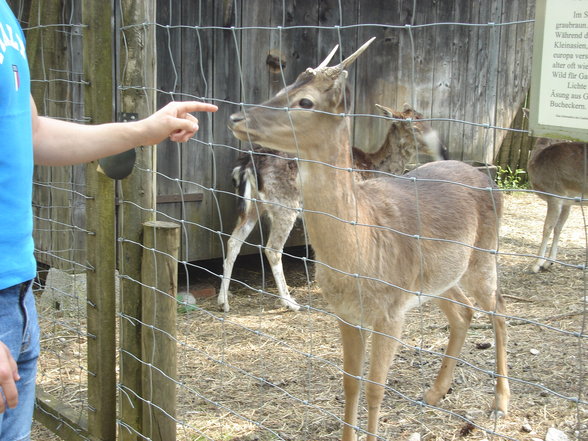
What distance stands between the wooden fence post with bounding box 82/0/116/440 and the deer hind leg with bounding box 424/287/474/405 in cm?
207

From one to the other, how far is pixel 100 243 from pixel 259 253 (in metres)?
3.80

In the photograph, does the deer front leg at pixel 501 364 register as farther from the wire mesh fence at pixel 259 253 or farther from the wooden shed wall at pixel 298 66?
the wooden shed wall at pixel 298 66

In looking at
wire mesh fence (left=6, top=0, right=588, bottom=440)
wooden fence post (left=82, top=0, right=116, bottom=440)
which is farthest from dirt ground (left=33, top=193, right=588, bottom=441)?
wooden fence post (left=82, top=0, right=116, bottom=440)

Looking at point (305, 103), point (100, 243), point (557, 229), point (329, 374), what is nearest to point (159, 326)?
point (100, 243)

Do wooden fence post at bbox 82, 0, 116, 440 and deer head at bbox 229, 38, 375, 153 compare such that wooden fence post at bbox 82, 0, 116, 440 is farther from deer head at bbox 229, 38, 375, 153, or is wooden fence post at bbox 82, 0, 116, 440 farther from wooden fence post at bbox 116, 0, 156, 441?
deer head at bbox 229, 38, 375, 153

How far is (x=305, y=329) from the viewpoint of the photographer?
236 inches

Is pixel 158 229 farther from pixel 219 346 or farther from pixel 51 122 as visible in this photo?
pixel 219 346

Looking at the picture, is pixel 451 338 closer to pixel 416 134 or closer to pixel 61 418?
pixel 61 418

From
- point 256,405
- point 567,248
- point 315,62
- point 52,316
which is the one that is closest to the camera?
point 256,405

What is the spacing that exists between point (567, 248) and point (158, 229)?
271 inches

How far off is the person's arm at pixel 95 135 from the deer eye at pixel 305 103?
114cm

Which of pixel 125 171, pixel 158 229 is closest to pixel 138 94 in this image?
Result: pixel 125 171

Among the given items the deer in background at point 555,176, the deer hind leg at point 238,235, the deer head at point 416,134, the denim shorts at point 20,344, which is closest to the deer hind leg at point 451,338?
the deer hind leg at point 238,235

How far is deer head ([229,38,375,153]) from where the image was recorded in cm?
336
